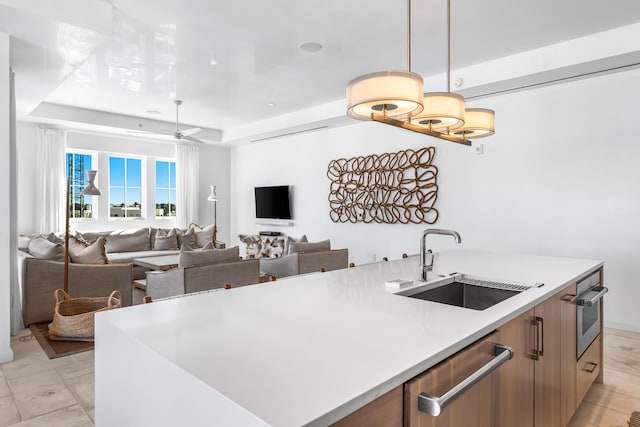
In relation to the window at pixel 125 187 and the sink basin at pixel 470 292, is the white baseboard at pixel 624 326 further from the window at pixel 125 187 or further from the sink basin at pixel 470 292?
the window at pixel 125 187

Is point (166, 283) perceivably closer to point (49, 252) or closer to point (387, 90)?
point (49, 252)

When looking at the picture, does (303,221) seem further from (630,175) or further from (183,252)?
(630,175)

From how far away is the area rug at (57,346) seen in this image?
3229 millimetres

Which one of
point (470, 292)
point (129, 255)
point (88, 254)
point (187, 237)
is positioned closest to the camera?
point (470, 292)

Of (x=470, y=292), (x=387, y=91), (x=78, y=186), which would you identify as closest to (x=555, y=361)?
(x=470, y=292)

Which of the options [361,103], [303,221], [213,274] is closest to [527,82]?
[361,103]

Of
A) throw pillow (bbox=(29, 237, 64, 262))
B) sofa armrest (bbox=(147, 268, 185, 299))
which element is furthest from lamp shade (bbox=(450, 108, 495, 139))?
throw pillow (bbox=(29, 237, 64, 262))

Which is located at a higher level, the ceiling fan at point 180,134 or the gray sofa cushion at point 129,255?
the ceiling fan at point 180,134

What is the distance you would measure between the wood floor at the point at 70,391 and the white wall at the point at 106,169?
4.09 m

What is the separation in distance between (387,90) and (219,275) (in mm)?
2537

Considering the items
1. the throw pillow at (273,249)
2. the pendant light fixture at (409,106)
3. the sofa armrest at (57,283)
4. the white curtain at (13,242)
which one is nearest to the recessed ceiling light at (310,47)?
the pendant light fixture at (409,106)

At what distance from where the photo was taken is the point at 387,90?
1807 mm

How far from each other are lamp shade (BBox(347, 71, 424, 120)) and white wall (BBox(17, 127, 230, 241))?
668cm

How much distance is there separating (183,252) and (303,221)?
392cm
